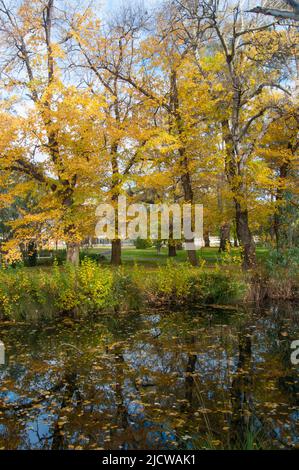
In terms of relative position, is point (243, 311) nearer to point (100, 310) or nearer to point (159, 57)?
point (100, 310)

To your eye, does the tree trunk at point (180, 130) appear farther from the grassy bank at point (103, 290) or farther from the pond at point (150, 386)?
the pond at point (150, 386)

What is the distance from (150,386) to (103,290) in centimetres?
512

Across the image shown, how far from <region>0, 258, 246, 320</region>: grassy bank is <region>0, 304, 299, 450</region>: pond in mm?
747

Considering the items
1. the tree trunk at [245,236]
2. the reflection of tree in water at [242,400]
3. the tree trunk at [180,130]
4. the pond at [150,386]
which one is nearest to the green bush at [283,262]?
the tree trunk at [245,236]

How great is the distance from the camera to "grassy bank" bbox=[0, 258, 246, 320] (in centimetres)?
1095

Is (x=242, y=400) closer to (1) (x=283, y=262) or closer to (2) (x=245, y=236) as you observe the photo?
(1) (x=283, y=262)

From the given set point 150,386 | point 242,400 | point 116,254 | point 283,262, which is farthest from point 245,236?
point 242,400

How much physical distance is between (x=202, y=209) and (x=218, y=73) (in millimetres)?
5401

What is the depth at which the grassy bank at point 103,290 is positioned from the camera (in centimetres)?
1095

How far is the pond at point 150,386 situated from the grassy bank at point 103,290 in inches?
29.4

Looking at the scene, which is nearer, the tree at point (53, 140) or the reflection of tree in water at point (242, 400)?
the reflection of tree in water at point (242, 400)

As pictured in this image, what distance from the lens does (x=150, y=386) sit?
20.6ft

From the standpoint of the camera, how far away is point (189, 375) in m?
6.70
